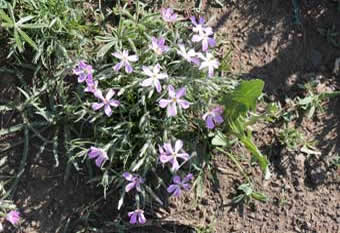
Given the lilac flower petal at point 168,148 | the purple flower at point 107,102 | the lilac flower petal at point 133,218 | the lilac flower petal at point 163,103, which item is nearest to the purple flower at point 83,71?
the purple flower at point 107,102

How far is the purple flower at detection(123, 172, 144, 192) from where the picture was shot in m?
2.80

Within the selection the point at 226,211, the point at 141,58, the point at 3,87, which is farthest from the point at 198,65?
the point at 3,87

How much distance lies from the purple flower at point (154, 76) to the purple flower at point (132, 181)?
44 centimetres

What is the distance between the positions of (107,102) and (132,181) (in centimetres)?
40

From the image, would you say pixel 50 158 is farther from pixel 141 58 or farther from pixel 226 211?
pixel 226 211

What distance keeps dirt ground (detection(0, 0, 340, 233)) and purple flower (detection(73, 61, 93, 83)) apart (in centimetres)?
51

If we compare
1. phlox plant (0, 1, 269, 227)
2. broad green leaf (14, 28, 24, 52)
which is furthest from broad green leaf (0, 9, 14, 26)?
phlox plant (0, 1, 269, 227)

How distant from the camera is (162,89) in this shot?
2.80m

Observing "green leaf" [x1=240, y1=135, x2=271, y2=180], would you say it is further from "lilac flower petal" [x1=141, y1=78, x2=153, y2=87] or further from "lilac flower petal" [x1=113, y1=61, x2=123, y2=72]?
"lilac flower petal" [x1=113, y1=61, x2=123, y2=72]

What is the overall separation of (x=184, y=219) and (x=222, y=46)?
95 cm

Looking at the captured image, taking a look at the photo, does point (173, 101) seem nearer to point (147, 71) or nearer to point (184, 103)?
point (184, 103)

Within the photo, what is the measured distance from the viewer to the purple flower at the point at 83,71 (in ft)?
9.09

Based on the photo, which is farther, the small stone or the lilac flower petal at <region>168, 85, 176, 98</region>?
the small stone

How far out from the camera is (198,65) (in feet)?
9.32
